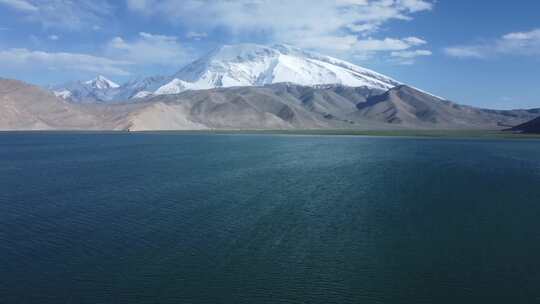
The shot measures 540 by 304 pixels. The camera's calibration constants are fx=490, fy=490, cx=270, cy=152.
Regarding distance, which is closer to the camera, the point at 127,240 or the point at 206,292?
the point at 206,292

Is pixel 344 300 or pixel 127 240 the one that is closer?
pixel 344 300

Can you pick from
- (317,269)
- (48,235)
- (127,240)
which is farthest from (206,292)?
(48,235)

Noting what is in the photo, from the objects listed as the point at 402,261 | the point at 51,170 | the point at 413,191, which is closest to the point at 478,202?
the point at 413,191

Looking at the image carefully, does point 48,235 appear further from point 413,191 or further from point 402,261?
point 413,191

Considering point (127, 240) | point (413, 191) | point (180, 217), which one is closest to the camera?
point (127, 240)

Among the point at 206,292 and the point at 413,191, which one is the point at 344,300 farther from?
the point at 413,191

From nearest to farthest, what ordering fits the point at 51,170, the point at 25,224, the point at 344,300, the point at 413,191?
the point at 344,300 < the point at 25,224 < the point at 413,191 < the point at 51,170
